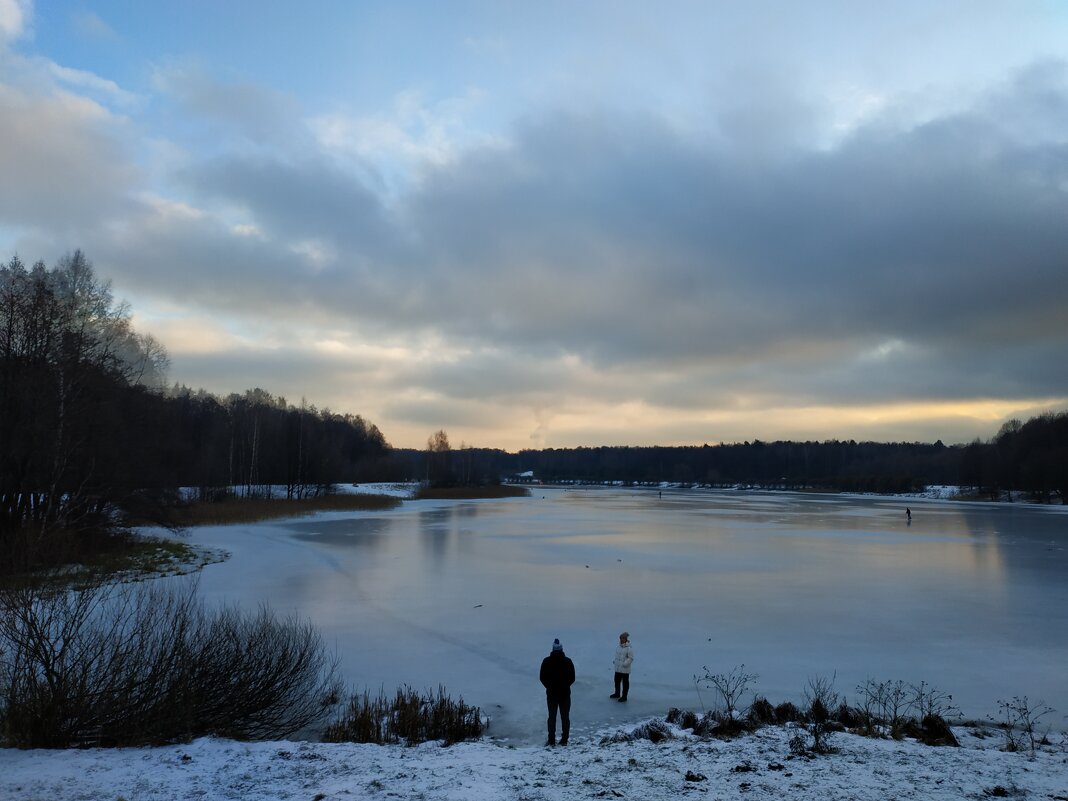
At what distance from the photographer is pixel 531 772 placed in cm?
602

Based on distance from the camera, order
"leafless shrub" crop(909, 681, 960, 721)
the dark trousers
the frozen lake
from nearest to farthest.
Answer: the dark trousers → "leafless shrub" crop(909, 681, 960, 721) → the frozen lake

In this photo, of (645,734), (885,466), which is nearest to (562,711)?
(645,734)

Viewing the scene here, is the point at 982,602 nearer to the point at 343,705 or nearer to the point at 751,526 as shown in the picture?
the point at 343,705

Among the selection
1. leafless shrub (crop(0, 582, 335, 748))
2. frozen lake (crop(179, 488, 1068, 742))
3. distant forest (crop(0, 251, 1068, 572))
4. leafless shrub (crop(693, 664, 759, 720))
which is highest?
distant forest (crop(0, 251, 1068, 572))

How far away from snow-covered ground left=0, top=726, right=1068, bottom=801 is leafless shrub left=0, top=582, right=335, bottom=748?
1.23 feet

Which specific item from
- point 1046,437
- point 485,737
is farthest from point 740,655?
point 1046,437

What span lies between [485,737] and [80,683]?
4117 mm

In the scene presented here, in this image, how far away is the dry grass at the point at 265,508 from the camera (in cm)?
3744

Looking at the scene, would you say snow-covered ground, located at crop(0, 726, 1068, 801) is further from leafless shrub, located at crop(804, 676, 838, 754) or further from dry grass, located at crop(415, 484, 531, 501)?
dry grass, located at crop(415, 484, 531, 501)

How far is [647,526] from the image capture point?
37.9 m

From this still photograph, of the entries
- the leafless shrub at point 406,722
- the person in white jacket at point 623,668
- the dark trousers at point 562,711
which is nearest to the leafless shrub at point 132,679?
the leafless shrub at point 406,722

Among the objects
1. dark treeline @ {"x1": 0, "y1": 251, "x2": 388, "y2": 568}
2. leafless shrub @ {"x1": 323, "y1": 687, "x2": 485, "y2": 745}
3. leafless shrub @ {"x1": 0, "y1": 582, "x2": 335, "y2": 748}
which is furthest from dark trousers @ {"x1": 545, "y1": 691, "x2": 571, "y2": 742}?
dark treeline @ {"x1": 0, "y1": 251, "x2": 388, "y2": 568}

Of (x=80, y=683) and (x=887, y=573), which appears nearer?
(x=80, y=683)

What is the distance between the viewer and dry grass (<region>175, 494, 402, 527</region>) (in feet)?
123
